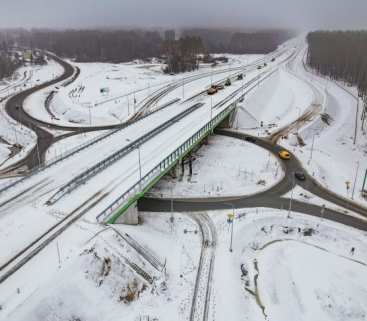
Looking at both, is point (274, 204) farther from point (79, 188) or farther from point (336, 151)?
point (336, 151)

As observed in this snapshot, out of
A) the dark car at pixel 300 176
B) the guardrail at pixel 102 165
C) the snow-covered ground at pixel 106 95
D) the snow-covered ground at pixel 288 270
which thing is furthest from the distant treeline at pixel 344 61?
the snow-covered ground at pixel 288 270

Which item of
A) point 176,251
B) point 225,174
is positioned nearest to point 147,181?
point 176,251

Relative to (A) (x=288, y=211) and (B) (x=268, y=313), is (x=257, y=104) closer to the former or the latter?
(A) (x=288, y=211)

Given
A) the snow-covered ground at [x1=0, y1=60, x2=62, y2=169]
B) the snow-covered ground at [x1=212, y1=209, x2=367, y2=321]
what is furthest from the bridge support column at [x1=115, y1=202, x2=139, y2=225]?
the snow-covered ground at [x1=0, y1=60, x2=62, y2=169]

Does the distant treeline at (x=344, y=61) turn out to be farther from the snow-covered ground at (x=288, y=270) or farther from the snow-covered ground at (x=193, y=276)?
the snow-covered ground at (x=193, y=276)

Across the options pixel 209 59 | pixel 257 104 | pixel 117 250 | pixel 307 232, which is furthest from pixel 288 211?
pixel 209 59

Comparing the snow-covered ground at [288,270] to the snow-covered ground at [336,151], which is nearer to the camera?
the snow-covered ground at [288,270]
